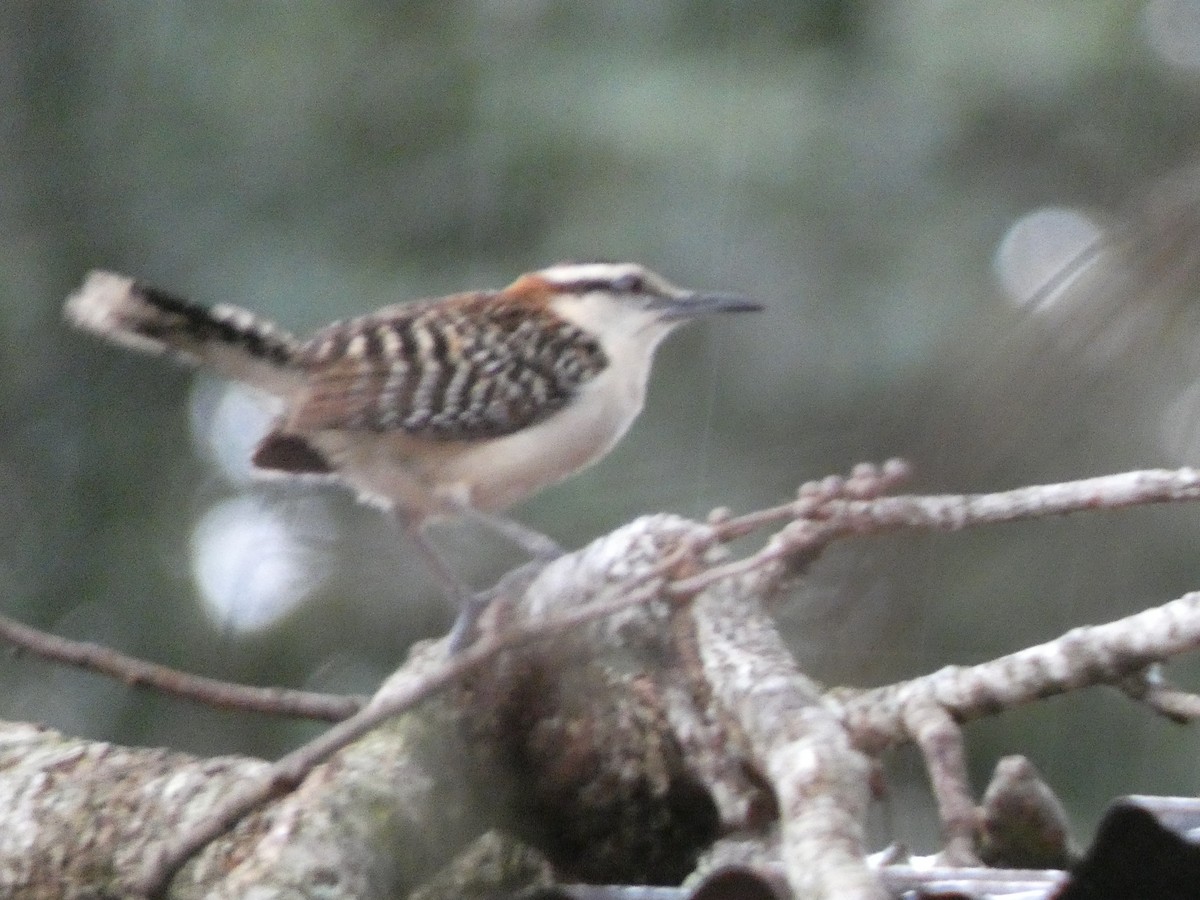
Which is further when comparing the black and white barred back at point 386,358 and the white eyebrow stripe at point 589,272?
the white eyebrow stripe at point 589,272

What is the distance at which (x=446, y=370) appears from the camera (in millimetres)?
1289

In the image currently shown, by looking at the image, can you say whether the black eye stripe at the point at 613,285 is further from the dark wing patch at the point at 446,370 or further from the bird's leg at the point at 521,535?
the bird's leg at the point at 521,535

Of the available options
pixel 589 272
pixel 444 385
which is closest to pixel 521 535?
pixel 444 385

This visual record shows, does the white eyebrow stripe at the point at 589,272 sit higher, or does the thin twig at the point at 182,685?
the white eyebrow stripe at the point at 589,272

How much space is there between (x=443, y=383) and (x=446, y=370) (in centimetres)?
1

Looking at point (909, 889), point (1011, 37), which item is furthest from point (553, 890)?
point (1011, 37)

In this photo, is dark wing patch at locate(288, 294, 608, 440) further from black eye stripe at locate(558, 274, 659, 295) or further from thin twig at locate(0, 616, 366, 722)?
thin twig at locate(0, 616, 366, 722)

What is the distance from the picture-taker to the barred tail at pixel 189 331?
118cm

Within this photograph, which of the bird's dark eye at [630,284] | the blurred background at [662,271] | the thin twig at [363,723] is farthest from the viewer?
the bird's dark eye at [630,284]

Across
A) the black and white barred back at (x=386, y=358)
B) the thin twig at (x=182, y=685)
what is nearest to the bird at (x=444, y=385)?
the black and white barred back at (x=386, y=358)

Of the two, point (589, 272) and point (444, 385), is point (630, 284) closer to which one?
point (589, 272)

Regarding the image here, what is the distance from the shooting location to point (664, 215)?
4.85 ft

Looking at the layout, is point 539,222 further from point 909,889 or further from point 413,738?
point 909,889

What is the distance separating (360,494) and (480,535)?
0.32 feet
